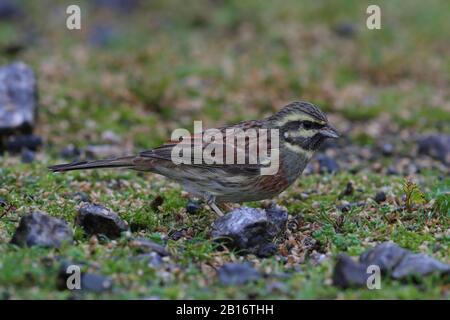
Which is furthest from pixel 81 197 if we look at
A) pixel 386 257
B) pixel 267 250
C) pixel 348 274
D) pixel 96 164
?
pixel 386 257

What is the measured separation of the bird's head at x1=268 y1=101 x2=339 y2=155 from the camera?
740 centimetres

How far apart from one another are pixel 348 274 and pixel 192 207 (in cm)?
250

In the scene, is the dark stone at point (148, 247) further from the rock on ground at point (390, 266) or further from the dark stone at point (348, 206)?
the dark stone at point (348, 206)

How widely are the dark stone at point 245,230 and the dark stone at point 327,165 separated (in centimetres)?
289

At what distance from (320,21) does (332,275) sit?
941 centimetres

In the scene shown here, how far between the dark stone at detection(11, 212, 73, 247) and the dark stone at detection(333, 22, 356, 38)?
905 cm

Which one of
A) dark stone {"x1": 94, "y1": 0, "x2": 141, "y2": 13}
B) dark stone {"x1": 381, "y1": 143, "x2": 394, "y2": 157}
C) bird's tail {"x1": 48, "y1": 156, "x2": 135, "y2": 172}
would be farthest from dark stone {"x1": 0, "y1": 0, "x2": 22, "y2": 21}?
bird's tail {"x1": 48, "y1": 156, "x2": 135, "y2": 172}

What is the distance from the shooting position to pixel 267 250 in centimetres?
651

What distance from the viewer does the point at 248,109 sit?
452 inches

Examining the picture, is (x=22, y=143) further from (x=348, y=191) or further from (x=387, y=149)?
(x=387, y=149)

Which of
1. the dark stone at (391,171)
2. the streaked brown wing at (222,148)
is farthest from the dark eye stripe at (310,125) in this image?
the dark stone at (391,171)

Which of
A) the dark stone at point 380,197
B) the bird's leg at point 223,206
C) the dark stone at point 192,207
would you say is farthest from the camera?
the bird's leg at point 223,206

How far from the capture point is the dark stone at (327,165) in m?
9.39

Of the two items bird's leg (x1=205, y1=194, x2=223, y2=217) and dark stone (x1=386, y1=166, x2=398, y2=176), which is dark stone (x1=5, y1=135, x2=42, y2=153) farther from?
dark stone (x1=386, y1=166, x2=398, y2=176)
